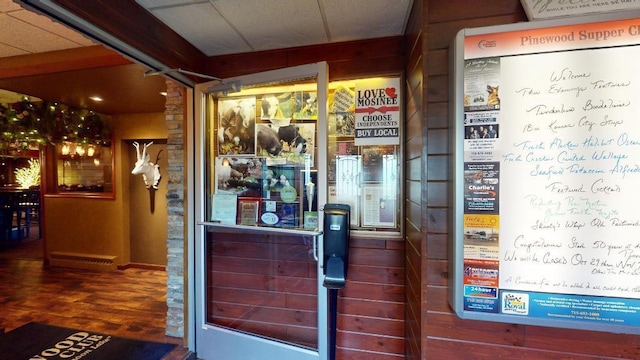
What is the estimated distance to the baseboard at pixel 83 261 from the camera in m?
4.41

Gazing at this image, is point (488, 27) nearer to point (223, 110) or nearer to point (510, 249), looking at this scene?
point (510, 249)

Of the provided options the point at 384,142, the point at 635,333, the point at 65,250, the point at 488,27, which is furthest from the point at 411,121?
the point at 65,250

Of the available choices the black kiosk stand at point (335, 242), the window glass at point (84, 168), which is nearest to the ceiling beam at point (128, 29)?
the black kiosk stand at point (335, 242)

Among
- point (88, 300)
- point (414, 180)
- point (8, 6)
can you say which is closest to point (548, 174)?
point (414, 180)

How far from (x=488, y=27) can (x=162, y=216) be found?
4823 millimetres

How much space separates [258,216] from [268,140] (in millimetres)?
592

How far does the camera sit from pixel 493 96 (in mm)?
1289

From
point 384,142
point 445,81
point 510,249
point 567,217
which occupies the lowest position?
point 510,249

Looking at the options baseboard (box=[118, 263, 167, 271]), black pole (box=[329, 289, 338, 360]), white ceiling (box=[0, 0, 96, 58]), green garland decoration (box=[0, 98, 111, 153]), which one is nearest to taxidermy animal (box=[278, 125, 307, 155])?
black pole (box=[329, 289, 338, 360])

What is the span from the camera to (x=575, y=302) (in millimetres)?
1231

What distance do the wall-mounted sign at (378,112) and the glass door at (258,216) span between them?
0.36 m

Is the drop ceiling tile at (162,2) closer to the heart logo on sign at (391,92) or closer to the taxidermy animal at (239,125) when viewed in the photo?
the taxidermy animal at (239,125)

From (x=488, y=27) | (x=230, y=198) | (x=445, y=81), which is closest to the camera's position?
(x=488, y=27)

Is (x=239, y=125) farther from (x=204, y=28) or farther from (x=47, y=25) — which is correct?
(x=47, y=25)
